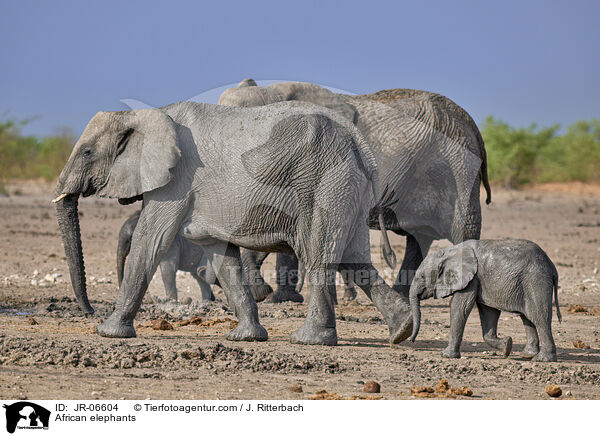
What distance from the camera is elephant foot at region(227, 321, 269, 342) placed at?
26.1ft

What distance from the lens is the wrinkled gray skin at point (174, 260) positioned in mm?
10086

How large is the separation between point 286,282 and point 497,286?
4.16m

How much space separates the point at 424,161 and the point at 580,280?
4.31m

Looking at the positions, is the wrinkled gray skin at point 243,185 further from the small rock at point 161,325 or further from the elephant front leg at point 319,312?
the small rock at point 161,325

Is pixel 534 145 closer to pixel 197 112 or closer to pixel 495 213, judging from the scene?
pixel 495 213

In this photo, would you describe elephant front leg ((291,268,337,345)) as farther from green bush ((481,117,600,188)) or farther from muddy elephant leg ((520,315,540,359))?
green bush ((481,117,600,188))

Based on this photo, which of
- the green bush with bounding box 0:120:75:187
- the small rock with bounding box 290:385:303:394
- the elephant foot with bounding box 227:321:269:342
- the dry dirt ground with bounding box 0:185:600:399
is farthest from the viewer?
the green bush with bounding box 0:120:75:187

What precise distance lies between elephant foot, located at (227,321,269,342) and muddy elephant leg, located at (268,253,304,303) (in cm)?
300

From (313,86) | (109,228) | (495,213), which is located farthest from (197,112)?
(495,213)

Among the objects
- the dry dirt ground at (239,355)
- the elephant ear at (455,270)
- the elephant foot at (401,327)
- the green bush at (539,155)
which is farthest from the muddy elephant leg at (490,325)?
the green bush at (539,155)

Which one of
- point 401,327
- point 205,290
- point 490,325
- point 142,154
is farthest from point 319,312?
point 205,290

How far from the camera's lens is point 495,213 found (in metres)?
25.3
